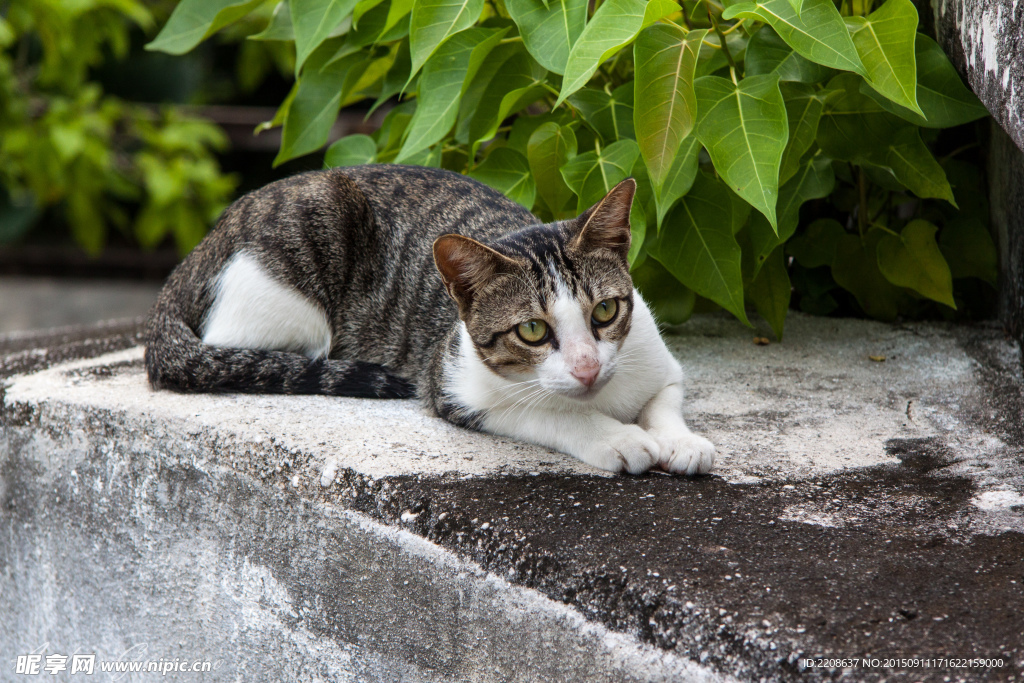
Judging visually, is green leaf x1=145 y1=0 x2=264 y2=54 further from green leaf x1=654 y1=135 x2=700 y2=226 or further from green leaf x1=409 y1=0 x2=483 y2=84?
green leaf x1=654 y1=135 x2=700 y2=226

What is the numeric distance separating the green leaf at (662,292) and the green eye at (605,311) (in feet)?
2.38

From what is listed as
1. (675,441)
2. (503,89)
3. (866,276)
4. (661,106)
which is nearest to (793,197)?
(866,276)

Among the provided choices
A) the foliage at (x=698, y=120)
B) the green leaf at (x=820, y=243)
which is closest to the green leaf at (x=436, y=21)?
the foliage at (x=698, y=120)

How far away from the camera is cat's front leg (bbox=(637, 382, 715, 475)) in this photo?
1715mm

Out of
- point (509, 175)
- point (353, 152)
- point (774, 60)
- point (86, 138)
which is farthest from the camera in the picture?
point (86, 138)

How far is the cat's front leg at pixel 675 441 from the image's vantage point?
5.63 ft

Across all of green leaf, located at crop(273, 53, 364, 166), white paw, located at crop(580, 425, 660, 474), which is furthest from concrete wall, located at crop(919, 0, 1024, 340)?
green leaf, located at crop(273, 53, 364, 166)

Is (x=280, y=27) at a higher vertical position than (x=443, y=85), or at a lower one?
higher

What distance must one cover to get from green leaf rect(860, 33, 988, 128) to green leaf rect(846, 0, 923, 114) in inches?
7.8

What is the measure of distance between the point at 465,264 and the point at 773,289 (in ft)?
3.71

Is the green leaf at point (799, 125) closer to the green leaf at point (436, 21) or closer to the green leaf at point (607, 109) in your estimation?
the green leaf at point (607, 109)

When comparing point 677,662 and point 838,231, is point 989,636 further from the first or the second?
point 838,231

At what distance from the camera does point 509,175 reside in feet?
8.75

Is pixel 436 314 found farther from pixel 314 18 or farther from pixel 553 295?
pixel 314 18
